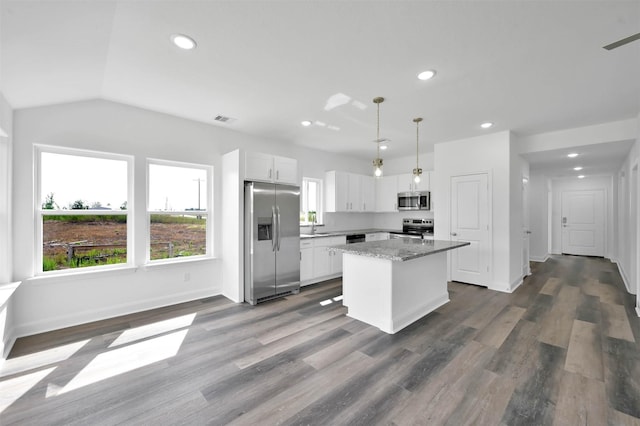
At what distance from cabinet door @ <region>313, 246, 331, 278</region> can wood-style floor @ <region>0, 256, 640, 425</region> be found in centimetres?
134

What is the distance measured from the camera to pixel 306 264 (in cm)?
488

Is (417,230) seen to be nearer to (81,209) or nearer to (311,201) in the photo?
(311,201)

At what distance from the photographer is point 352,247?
11.2 ft

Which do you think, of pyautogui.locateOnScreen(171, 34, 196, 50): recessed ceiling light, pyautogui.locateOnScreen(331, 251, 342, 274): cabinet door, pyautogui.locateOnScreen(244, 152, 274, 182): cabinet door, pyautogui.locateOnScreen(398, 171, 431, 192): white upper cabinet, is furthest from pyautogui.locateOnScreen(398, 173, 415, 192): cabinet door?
pyautogui.locateOnScreen(171, 34, 196, 50): recessed ceiling light

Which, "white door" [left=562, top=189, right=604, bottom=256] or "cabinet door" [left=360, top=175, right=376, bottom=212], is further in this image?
"white door" [left=562, top=189, right=604, bottom=256]

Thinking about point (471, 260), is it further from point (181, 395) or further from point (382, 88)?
point (181, 395)

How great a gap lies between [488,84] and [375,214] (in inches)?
183

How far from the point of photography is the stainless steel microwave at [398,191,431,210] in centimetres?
588

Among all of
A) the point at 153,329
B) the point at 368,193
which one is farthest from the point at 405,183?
the point at 153,329

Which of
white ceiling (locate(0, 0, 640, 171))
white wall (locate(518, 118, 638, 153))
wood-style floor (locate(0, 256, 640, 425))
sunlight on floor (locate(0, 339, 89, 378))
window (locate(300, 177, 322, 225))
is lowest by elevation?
wood-style floor (locate(0, 256, 640, 425))

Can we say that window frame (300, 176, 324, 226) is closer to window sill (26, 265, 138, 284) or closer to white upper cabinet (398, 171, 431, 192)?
white upper cabinet (398, 171, 431, 192)

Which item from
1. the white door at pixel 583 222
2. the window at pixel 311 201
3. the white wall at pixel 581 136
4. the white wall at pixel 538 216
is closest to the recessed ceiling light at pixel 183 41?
the window at pixel 311 201

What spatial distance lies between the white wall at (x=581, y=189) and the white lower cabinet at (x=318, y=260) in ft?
24.7

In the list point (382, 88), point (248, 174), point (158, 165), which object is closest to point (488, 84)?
point (382, 88)
